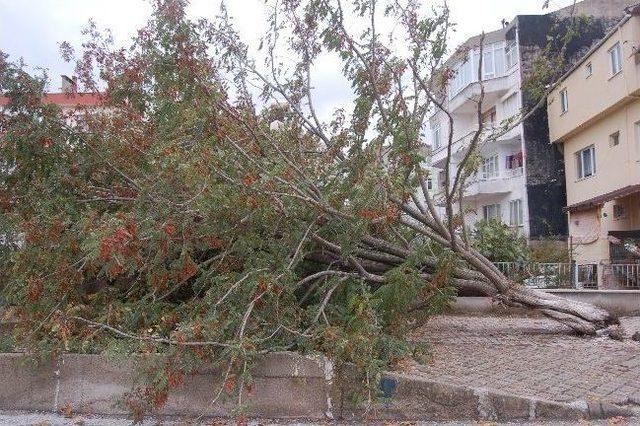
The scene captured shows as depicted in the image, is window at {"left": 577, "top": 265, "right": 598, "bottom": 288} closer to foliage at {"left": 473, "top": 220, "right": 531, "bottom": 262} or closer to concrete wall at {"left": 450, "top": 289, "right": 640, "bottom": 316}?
foliage at {"left": 473, "top": 220, "right": 531, "bottom": 262}

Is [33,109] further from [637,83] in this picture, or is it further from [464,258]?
[637,83]

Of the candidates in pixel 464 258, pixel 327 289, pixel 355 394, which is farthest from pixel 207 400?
pixel 464 258

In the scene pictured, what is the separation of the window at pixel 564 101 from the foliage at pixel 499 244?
11317 millimetres

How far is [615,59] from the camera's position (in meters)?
19.8

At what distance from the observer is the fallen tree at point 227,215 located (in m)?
6.01

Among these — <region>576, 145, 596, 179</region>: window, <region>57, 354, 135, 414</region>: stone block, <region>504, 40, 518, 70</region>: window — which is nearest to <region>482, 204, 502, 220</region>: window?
<region>576, 145, 596, 179</region>: window

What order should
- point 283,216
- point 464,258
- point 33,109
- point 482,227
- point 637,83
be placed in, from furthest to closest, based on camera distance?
point 637,83
point 482,227
point 464,258
point 33,109
point 283,216

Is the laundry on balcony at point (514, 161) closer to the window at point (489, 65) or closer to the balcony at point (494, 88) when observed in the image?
the balcony at point (494, 88)

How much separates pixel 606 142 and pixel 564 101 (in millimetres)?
3217

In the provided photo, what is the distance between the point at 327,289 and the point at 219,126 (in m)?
2.15

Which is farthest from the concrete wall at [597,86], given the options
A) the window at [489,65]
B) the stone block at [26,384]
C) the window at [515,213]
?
the stone block at [26,384]

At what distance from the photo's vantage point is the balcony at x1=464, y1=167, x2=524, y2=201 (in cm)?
2741

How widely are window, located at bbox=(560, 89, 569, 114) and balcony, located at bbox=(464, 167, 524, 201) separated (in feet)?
11.2

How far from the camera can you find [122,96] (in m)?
9.08
